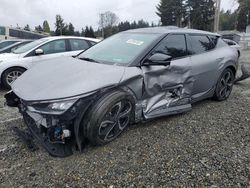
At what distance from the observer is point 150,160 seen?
2.69 metres

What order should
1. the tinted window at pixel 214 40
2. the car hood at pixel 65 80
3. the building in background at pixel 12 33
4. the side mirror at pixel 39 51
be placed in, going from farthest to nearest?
the building in background at pixel 12 33 < the side mirror at pixel 39 51 < the tinted window at pixel 214 40 < the car hood at pixel 65 80

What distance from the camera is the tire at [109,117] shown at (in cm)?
267

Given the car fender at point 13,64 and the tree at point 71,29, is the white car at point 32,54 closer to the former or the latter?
the car fender at point 13,64

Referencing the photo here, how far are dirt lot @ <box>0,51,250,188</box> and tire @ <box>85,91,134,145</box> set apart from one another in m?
0.16

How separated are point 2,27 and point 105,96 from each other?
23.3 m

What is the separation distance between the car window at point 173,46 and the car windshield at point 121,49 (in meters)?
0.16

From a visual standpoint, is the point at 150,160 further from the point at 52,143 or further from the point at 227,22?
the point at 227,22

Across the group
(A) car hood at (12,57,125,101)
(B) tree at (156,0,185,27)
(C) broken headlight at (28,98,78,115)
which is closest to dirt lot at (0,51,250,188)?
(C) broken headlight at (28,98,78,115)

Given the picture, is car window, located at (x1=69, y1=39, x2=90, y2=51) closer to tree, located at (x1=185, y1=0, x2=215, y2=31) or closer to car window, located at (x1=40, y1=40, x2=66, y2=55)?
car window, located at (x1=40, y1=40, x2=66, y2=55)

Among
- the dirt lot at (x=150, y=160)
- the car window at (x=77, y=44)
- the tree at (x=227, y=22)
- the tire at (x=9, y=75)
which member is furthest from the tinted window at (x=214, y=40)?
the tree at (x=227, y=22)

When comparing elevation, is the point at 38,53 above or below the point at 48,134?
above

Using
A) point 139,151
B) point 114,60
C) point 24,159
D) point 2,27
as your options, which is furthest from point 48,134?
point 2,27

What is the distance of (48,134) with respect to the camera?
268 cm

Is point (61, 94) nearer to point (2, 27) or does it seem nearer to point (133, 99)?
point (133, 99)
